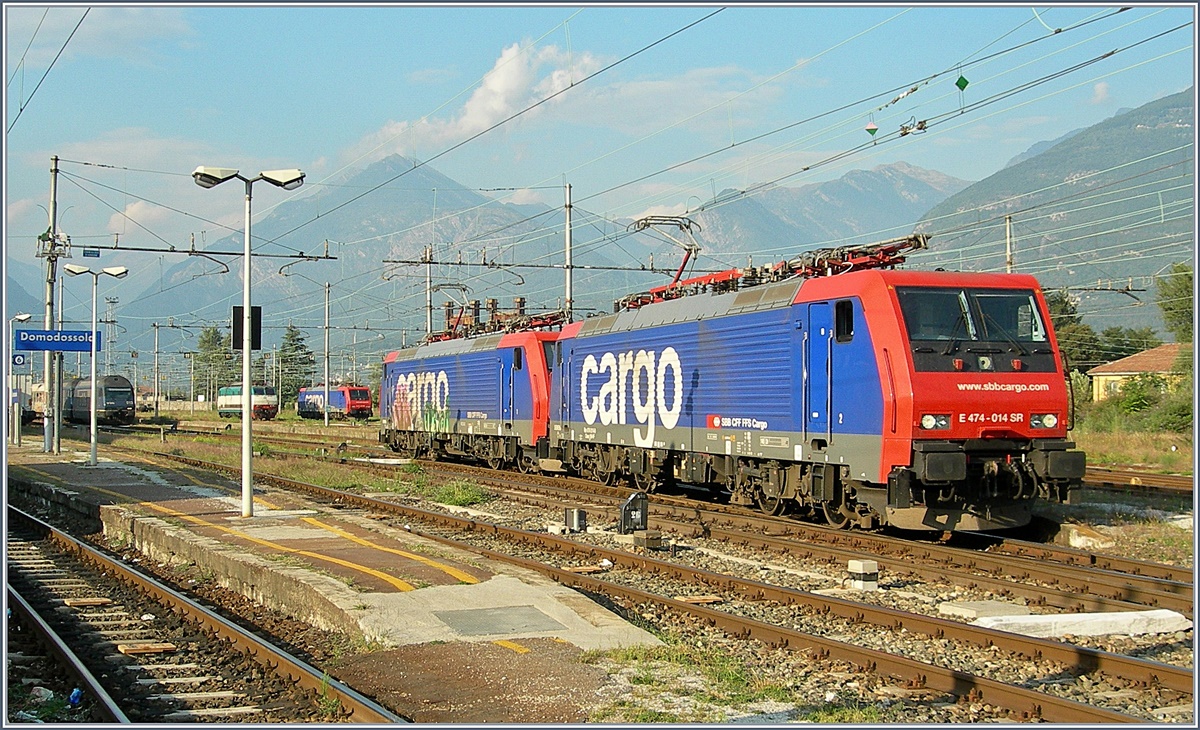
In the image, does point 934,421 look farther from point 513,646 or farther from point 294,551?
point 294,551

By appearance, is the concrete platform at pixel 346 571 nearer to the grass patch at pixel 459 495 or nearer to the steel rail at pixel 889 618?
the steel rail at pixel 889 618

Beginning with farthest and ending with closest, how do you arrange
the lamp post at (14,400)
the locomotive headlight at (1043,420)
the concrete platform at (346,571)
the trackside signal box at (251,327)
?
the lamp post at (14,400) → the trackside signal box at (251,327) → the locomotive headlight at (1043,420) → the concrete platform at (346,571)

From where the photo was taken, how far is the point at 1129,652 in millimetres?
9047

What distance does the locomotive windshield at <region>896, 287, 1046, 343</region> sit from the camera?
13711 millimetres

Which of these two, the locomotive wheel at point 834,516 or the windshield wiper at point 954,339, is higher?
the windshield wiper at point 954,339

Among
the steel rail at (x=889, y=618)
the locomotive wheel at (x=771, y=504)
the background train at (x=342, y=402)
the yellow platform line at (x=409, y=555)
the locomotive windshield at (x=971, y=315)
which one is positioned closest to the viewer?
the steel rail at (x=889, y=618)

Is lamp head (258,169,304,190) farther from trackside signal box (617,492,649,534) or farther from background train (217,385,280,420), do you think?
background train (217,385,280,420)

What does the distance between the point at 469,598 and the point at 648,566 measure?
10.4 ft

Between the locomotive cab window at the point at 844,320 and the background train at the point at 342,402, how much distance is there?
6647cm

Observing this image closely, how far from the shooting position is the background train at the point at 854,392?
1346 cm

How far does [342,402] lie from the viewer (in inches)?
3159

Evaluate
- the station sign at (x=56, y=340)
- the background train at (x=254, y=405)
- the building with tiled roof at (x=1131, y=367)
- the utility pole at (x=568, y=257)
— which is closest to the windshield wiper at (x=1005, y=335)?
the utility pole at (x=568, y=257)

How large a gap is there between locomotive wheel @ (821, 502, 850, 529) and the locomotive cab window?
8.40ft

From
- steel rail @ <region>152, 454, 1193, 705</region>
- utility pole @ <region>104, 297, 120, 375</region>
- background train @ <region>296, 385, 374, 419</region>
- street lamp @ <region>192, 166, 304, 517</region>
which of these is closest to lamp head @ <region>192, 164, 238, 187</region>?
street lamp @ <region>192, 166, 304, 517</region>
